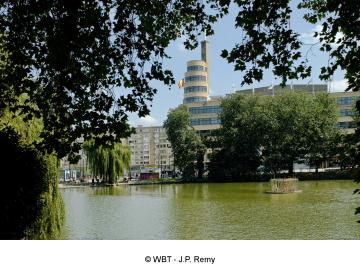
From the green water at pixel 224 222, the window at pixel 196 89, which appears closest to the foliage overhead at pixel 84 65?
the green water at pixel 224 222

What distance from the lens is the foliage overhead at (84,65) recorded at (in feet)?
20.6

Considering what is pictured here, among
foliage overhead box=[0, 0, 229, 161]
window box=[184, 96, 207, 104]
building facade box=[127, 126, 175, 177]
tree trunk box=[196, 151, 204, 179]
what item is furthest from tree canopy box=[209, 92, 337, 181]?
building facade box=[127, 126, 175, 177]

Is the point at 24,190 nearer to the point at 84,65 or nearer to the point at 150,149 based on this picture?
the point at 84,65

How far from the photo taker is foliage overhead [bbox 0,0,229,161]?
247 inches

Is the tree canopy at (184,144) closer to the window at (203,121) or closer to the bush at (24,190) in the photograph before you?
the window at (203,121)

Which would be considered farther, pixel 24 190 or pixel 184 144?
pixel 184 144

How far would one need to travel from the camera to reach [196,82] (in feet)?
179

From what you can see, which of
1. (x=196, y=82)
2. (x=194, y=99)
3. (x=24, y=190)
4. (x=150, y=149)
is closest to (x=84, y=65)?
(x=24, y=190)

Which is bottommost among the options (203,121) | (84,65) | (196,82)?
(84,65)

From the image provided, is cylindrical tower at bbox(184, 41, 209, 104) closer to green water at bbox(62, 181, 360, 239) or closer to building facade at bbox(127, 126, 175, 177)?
green water at bbox(62, 181, 360, 239)

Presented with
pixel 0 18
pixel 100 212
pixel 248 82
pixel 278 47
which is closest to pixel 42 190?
pixel 0 18

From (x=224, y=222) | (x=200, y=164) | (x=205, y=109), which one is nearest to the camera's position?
(x=224, y=222)

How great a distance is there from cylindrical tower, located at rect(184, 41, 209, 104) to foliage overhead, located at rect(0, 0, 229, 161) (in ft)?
95.8

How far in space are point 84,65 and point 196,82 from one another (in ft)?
159
